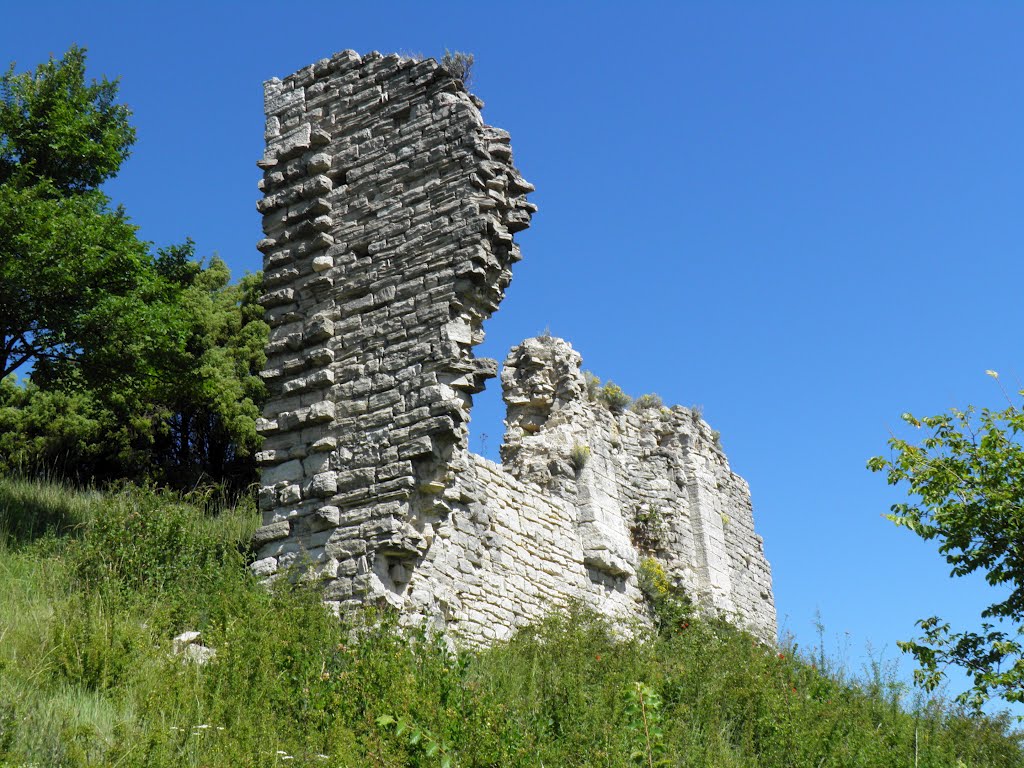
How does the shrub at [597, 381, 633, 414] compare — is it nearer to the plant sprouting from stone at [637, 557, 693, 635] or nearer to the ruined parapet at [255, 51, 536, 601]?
the plant sprouting from stone at [637, 557, 693, 635]

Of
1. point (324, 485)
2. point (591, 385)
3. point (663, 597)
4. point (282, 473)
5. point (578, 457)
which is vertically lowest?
point (663, 597)

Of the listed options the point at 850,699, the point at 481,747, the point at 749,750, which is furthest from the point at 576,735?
the point at 850,699

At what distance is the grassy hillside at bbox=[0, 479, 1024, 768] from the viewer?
20.0 ft

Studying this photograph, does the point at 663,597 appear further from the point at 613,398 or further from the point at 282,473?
the point at 282,473

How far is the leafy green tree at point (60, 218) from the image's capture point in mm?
11375

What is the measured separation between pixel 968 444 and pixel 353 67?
686cm

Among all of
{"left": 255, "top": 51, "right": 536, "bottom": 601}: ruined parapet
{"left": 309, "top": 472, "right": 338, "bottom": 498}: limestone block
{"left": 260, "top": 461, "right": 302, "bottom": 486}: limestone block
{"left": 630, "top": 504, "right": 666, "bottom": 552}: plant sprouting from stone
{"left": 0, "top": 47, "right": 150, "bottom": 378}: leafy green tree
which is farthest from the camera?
{"left": 630, "top": 504, "right": 666, "bottom": 552}: plant sprouting from stone

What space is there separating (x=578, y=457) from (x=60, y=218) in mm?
6330

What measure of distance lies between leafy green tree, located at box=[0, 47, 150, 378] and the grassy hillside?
216 cm

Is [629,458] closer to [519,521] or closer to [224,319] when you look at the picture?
[519,521]

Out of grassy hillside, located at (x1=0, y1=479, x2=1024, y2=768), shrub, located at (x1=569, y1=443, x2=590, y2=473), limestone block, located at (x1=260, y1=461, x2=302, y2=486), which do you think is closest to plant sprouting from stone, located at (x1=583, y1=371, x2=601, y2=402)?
shrub, located at (x1=569, y1=443, x2=590, y2=473)

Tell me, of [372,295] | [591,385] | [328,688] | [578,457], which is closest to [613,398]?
[591,385]

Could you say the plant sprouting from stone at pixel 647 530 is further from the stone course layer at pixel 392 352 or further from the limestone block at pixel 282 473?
the limestone block at pixel 282 473

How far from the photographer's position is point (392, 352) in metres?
9.79
